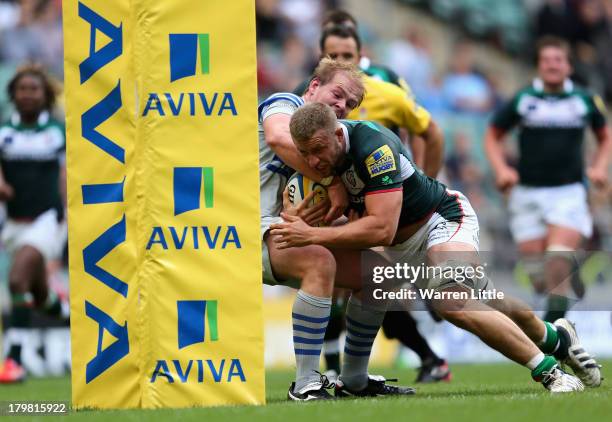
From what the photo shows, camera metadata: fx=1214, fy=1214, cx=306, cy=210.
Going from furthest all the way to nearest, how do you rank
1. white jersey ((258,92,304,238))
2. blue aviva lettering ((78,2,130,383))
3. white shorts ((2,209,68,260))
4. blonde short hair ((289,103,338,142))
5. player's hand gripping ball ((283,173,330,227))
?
white shorts ((2,209,68,260)) < white jersey ((258,92,304,238)) < player's hand gripping ball ((283,173,330,227)) < blonde short hair ((289,103,338,142)) < blue aviva lettering ((78,2,130,383))

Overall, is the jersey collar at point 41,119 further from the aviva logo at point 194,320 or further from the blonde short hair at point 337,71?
the aviva logo at point 194,320

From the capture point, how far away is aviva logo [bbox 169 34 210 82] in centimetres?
548

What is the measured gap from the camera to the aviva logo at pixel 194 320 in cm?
551

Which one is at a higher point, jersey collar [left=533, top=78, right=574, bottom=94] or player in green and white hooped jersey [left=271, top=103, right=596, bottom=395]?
jersey collar [left=533, top=78, right=574, bottom=94]

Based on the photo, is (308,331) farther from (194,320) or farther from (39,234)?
(39,234)

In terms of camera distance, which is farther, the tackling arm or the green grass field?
the tackling arm

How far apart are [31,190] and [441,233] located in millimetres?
5734

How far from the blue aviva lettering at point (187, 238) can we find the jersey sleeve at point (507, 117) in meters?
5.70

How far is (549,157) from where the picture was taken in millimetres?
10602

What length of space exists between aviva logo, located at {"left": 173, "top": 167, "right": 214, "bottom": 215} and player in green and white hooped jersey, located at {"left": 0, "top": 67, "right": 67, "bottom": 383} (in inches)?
219

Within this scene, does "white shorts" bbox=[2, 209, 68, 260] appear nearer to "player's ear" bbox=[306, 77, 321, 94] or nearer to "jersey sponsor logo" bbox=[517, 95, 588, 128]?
"jersey sponsor logo" bbox=[517, 95, 588, 128]

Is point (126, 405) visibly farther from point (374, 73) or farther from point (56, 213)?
point (56, 213)

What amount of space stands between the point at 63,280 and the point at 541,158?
564 cm

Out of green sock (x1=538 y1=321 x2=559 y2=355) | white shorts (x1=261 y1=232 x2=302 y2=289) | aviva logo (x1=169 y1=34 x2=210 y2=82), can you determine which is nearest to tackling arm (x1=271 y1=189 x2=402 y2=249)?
white shorts (x1=261 y1=232 x2=302 y2=289)
